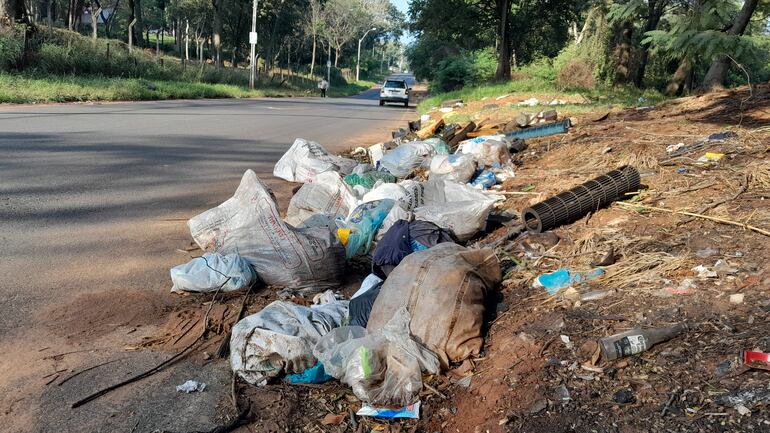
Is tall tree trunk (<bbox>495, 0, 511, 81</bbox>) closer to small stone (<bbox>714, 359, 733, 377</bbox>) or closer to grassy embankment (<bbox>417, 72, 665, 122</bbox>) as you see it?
grassy embankment (<bbox>417, 72, 665, 122</bbox>)

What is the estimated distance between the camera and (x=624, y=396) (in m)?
2.54

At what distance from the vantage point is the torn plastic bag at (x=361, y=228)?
4.80 metres

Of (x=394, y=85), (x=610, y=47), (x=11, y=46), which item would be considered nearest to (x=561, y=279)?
(x=11, y=46)

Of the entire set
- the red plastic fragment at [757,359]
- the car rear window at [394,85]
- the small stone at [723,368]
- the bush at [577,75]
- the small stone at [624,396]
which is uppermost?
the bush at [577,75]

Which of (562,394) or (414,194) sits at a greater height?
(414,194)

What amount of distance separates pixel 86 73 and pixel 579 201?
70.8ft

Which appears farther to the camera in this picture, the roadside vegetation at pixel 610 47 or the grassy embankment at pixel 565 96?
the grassy embankment at pixel 565 96

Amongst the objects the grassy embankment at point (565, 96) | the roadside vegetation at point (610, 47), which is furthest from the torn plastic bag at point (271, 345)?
the grassy embankment at point (565, 96)

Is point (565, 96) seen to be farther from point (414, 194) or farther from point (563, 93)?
point (414, 194)

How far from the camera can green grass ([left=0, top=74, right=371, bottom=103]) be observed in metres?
15.8

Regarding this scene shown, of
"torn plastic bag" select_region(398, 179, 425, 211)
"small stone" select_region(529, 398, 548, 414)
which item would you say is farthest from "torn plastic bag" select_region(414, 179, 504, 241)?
"small stone" select_region(529, 398, 548, 414)

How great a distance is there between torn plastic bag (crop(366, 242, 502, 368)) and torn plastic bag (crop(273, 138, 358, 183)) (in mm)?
4284

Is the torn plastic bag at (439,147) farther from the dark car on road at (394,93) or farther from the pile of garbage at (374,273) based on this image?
the dark car on road at (394,93)

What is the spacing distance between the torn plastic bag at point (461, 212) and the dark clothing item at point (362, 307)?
1.49 meters
